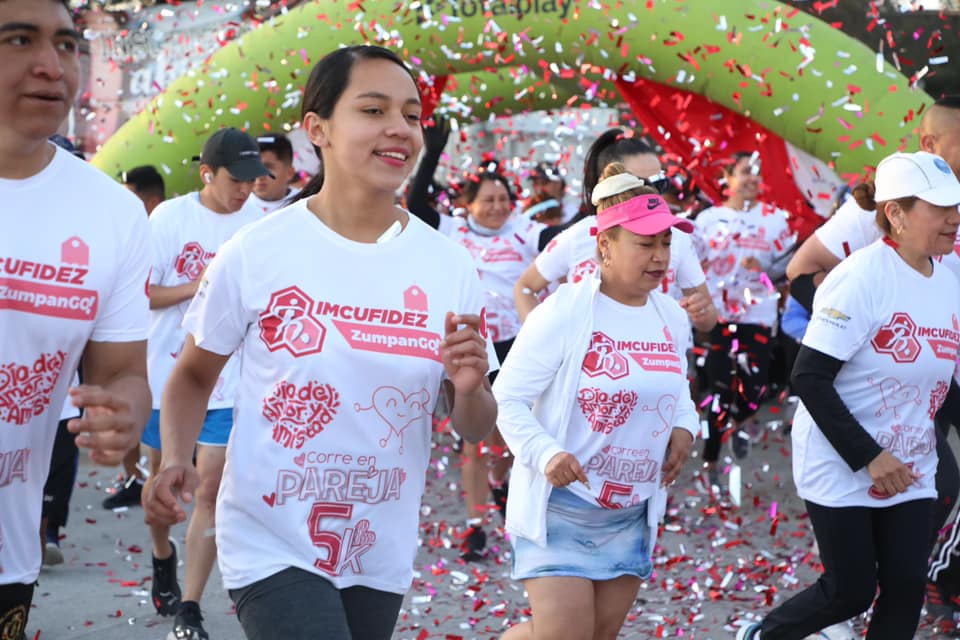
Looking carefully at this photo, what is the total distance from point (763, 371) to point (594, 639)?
5451 mm

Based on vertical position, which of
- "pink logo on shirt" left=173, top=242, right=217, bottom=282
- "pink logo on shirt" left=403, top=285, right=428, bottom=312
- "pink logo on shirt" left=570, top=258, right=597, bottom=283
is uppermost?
"pink logo on shirt" left=173, top=242, right=217, bottom=282

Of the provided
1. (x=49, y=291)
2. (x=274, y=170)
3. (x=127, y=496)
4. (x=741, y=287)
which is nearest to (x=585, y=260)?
(x=274, y=170)

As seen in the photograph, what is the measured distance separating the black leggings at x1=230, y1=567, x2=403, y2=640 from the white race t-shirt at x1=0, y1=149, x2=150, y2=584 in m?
0.50

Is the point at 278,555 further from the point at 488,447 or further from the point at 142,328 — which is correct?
the point at 488,447

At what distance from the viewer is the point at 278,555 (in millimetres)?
2859

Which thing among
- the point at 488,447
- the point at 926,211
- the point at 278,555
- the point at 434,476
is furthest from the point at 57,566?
the point at 926,211

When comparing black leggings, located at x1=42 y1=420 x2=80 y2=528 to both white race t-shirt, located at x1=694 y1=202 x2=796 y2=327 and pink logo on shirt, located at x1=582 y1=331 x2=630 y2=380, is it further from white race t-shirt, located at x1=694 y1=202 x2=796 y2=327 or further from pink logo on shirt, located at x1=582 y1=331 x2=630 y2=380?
white race t-shirt, located at x1=694 y1=202 x2=796 y2=327

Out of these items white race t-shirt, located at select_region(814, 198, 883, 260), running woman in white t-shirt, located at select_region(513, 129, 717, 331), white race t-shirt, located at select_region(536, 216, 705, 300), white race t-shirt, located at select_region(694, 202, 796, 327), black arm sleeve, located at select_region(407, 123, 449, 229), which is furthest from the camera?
white race t-shirt, located at select_region(694, 202, 796, 327)

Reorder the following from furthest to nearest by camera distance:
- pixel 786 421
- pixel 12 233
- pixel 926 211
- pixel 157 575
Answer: pixel 786 421 → pixel 157 575 → pixel 926 211 → pixel 12 233

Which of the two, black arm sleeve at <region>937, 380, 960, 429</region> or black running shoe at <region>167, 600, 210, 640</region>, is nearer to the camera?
black arm sleeve at <region>937, 380, 960, 429</region>

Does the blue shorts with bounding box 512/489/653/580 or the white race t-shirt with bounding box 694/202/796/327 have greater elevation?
the white race t-shirt with bounding box 694/202/796/327

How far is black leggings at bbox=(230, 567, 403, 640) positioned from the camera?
2.76m

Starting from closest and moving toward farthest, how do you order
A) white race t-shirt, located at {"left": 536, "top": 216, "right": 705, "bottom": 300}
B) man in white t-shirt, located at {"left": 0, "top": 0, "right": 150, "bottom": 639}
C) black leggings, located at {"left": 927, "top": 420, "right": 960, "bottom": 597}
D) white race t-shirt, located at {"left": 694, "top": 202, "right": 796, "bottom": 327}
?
man in white t-shirt, located at {"left": 0, "top": 0, "right": 150, "bottom": 639} < black leggings, located at {"left": 927, "top": 420, "right": 960, "bottom": 597} < white race t-shirt, located at {"left": 536, "top": 216, "right": 705, "bottom": 300} < white race t-shirt, located at {"left": 694, "top": 202, "right": 796, "bottom": 327}

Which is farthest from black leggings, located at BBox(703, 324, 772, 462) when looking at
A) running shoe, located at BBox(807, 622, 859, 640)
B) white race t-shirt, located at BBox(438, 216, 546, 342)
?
running shoe, located at BBox(807, 622, 859, 640)
